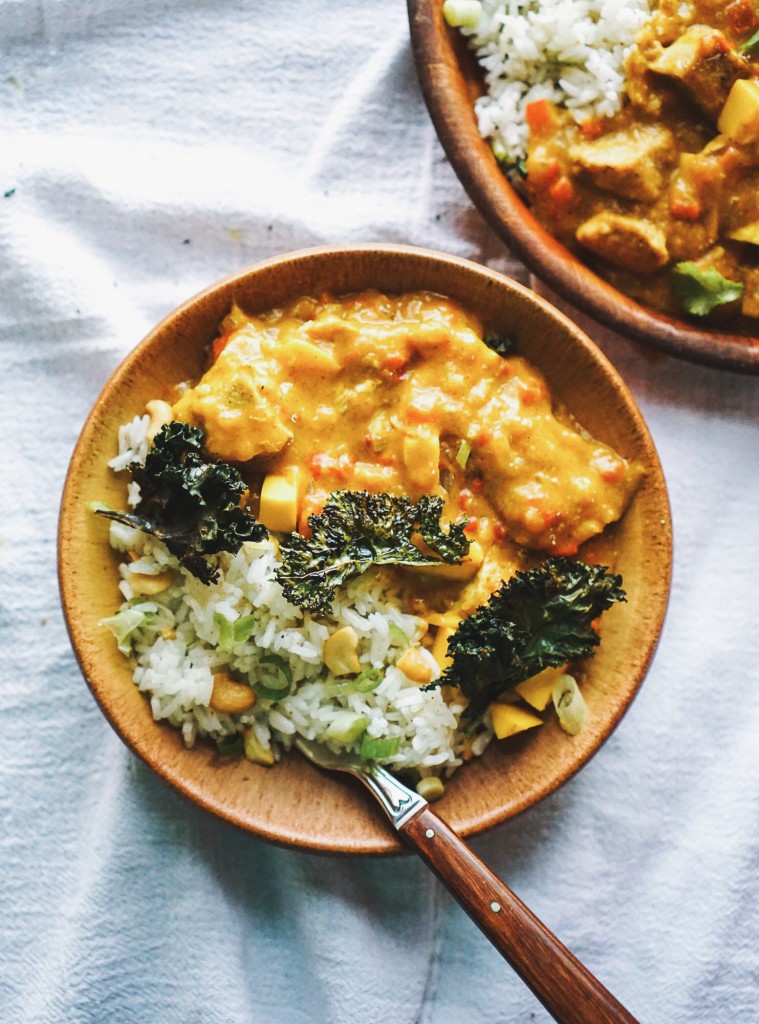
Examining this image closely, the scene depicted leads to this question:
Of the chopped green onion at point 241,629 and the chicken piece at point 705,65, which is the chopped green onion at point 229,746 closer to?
the chopped green onion at point 241,629

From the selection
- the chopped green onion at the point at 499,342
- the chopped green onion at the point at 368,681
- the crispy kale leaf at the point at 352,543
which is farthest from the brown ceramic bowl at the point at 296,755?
the crispy kale leaf at the point at 352,543

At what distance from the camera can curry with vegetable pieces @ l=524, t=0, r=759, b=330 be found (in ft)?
9.17

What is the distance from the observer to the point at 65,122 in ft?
10.2

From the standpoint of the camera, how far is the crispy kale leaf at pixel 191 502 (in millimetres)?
2498

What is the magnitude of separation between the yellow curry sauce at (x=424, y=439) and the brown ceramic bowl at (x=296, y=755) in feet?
0.37

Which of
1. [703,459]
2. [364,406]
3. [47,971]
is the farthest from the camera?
[703,459]

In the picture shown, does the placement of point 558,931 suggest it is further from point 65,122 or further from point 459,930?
point 65,122

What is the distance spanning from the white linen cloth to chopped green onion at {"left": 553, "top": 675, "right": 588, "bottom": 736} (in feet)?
1.46

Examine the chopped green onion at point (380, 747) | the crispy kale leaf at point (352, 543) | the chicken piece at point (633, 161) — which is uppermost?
the chicken piece at point (633, 161)

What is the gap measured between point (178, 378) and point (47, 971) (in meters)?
1.78

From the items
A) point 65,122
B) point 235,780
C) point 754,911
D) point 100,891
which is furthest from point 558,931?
point 65,122

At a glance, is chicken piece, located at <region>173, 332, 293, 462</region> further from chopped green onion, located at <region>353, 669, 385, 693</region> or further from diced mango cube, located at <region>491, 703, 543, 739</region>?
diced mango cube, located at <region>491, 703, 543, 739</region>

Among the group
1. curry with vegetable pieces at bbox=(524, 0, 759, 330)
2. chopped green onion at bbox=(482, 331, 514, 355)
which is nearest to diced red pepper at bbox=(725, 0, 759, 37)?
curry with vegetable pieces at bbox=(524, 0, 759, 330)

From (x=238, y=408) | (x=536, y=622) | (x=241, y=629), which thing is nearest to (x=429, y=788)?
(x=536, y=622)
